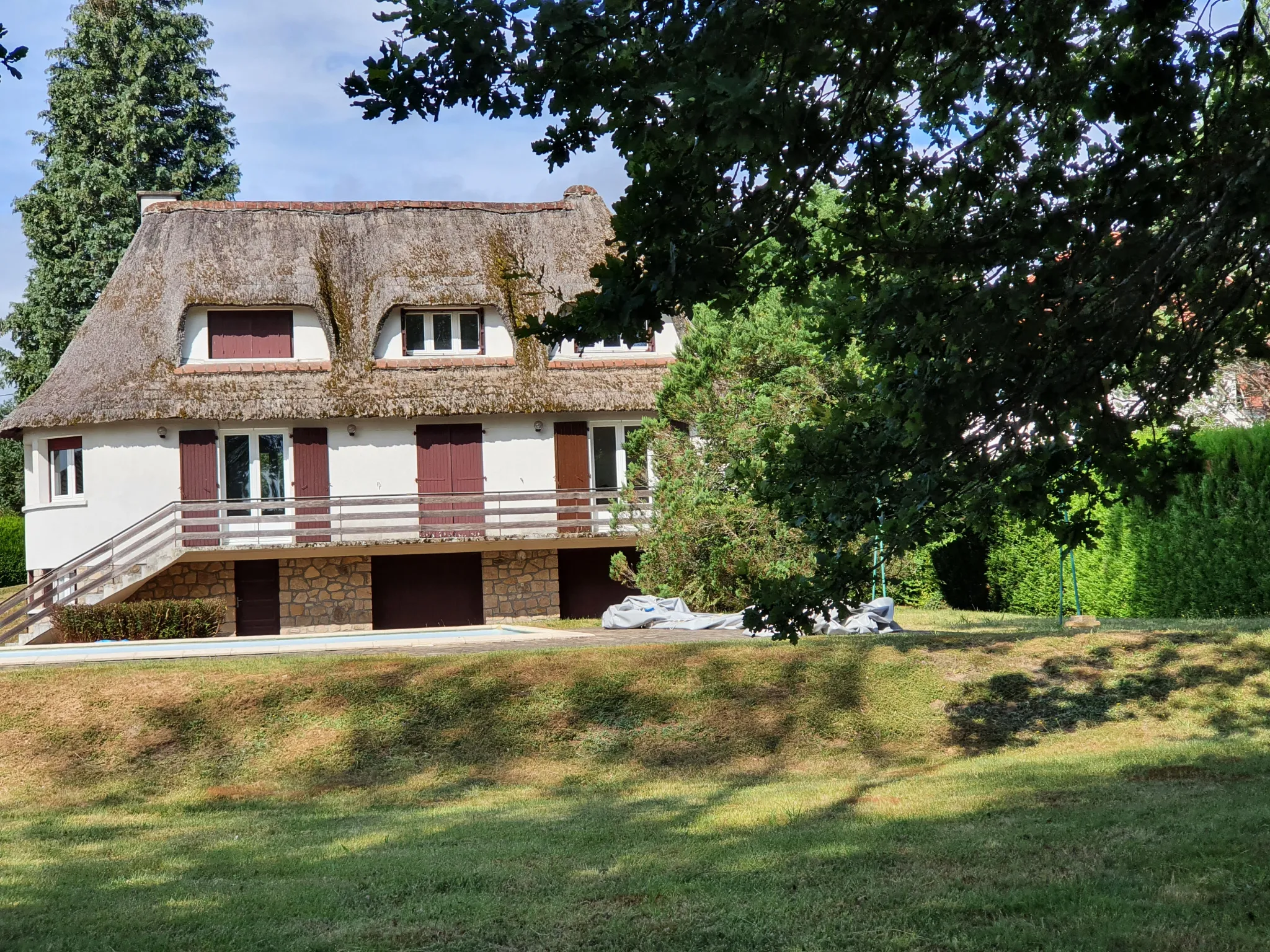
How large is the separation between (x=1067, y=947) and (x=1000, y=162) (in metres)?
3.60

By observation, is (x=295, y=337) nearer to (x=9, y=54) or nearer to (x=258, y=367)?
(x=258, y=367)

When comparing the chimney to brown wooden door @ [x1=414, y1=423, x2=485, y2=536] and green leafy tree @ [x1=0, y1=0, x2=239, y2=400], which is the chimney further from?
brown wooden door @ [x1=414, y1=423, x2=485, y2=536]

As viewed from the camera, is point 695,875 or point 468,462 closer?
point 695,875

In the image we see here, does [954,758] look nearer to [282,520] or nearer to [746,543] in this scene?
[746,543]

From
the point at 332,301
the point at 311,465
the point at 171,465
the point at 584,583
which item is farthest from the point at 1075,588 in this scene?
the point at 171,465

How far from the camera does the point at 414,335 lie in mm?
25891

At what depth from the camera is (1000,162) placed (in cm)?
609

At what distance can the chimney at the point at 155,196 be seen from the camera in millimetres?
28031

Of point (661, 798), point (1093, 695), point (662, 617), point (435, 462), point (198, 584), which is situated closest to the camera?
point (661, 798)

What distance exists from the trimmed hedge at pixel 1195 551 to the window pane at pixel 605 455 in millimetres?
8199

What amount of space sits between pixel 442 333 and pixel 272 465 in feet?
14.5

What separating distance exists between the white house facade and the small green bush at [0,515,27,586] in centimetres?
941

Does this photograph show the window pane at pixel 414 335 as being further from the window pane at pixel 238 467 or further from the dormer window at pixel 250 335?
the window pane at pixel 238 467

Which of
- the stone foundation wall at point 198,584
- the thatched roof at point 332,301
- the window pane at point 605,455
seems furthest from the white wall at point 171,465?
the stone foundation wall at point 198,584
